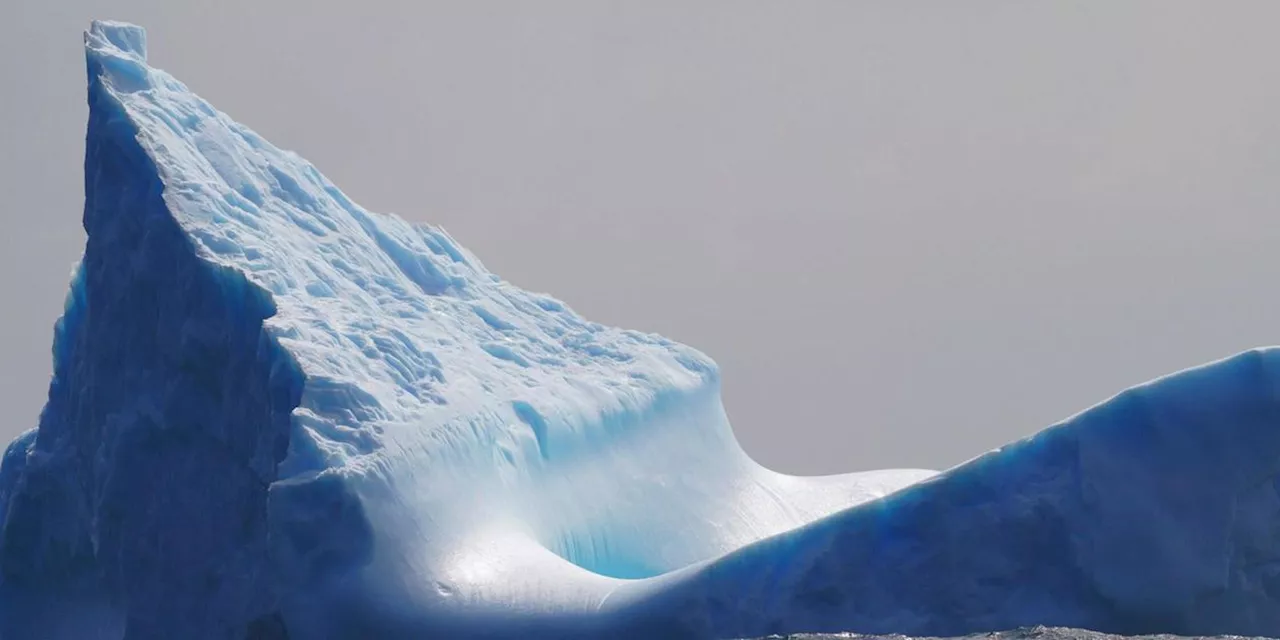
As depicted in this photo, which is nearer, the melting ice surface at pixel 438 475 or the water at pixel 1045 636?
the water at pixel 1045 636

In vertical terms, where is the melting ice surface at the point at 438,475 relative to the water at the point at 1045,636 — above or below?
above

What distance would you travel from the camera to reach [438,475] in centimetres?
909

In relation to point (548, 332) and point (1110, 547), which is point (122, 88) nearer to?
point (548, 332)

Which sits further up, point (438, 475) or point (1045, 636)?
point (438, 475)

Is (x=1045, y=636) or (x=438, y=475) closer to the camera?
(x=1045, y=636)

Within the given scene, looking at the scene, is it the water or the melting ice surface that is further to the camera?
the melting ice surface

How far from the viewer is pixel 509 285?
13.4m

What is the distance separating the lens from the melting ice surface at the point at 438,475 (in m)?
6.62

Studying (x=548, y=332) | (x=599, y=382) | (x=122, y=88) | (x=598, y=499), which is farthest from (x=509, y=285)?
(x=122, y=88)

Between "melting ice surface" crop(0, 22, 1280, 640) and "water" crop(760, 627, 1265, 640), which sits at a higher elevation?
"melting ice surface" crop(0, 22, 1280, 640)

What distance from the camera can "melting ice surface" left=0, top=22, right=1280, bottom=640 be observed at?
21.7 feet

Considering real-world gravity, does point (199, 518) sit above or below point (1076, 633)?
above

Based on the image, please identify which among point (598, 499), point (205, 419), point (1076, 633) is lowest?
point (1076, 633)

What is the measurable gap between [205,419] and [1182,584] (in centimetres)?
616
